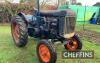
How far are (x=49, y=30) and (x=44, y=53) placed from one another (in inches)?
40.7

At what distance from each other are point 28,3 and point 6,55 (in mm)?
12098

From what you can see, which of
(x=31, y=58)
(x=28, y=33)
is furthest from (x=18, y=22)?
(x=31, y=58)

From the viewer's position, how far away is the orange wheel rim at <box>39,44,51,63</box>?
6.68 meters

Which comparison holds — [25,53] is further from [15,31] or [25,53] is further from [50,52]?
[15,31]

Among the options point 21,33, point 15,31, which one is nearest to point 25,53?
point 21,33

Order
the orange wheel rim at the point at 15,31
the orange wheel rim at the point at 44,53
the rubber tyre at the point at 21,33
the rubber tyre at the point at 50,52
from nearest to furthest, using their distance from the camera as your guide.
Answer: the rubber tyre at the point at 50,52, the orange wheel rim at the point at 44,53, the rubber tyre at the point at 21,33, the orange wheel rim at the point at 15,31

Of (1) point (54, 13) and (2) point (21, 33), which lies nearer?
(1) point (54, 13)

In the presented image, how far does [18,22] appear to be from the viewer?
27.7 ft

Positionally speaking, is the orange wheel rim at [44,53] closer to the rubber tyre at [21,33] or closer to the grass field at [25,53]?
the grass field at [25,53]

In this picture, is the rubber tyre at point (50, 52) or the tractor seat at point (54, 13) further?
the tractor seat at point (54, 13)

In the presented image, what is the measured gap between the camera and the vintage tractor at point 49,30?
6809 millimetres

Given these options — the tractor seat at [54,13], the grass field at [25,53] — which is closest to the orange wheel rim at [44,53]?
the grass field at [25,53]

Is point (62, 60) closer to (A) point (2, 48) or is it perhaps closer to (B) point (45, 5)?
(A) point (2, 48)

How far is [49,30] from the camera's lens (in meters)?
7.63
